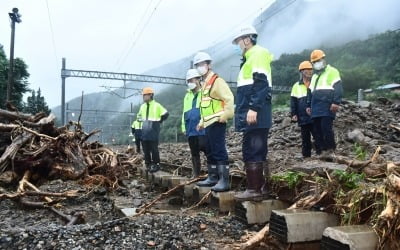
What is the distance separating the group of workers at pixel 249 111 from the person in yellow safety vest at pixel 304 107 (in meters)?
0.02

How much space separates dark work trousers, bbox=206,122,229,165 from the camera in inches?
195

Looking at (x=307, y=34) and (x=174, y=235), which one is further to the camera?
(x=307, y=34)

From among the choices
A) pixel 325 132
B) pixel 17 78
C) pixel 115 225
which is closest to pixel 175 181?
pixel 325 132

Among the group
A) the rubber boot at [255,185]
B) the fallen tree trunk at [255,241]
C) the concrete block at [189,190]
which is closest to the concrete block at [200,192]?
the concrete block at [189,190]

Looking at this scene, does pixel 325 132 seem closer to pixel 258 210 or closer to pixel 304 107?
pixel 304 107

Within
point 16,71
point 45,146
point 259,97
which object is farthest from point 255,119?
point 16,71

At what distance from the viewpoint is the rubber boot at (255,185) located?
3.98 metres

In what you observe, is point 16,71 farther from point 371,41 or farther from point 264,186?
point 371,41

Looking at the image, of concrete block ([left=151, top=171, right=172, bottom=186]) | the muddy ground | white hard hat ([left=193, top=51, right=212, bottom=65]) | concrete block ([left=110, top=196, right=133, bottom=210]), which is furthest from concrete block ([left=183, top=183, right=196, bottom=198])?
white hard hat ([left=193, top=51, right=212, bottom=65])

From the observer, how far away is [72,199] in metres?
6.42

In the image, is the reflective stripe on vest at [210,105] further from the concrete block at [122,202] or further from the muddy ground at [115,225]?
the concrete block at [122,202]

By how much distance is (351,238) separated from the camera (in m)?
2.42

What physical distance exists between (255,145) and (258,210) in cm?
66

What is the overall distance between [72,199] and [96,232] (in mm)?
2938
